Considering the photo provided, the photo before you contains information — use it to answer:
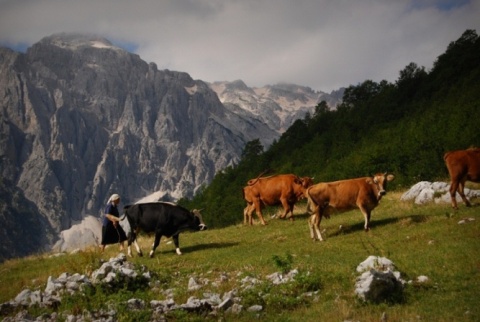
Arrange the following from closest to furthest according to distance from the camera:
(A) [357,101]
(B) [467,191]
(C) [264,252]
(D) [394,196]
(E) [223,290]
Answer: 1. (E) [223,290]
2. (C) [264,252]
3. (B) [467,191]
4. (D) [394,196]
5. (A) [357,101]

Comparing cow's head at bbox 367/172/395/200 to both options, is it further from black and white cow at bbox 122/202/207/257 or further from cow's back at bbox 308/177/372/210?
black and white cow at bbox 122/202/207/257

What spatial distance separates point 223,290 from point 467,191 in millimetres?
14984

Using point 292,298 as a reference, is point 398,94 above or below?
above

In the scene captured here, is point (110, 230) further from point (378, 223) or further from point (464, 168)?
point (464, 168)

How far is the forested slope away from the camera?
63.6 m

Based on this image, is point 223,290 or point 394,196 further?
point 394,196

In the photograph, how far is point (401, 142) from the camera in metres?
71.7

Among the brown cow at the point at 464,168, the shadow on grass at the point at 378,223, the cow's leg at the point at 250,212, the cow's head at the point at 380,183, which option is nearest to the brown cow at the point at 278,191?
the cow's leg at the point at 250,212

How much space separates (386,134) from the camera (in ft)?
292

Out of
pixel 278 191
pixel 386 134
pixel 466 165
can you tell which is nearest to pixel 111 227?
pixel 278 191

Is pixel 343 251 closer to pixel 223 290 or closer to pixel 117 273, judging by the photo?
pixel 223 290

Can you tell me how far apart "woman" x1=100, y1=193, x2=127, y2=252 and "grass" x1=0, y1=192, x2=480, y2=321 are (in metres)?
0.76

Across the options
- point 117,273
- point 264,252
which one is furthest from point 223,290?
point 264,252

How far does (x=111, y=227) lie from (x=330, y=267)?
13.3 metres
